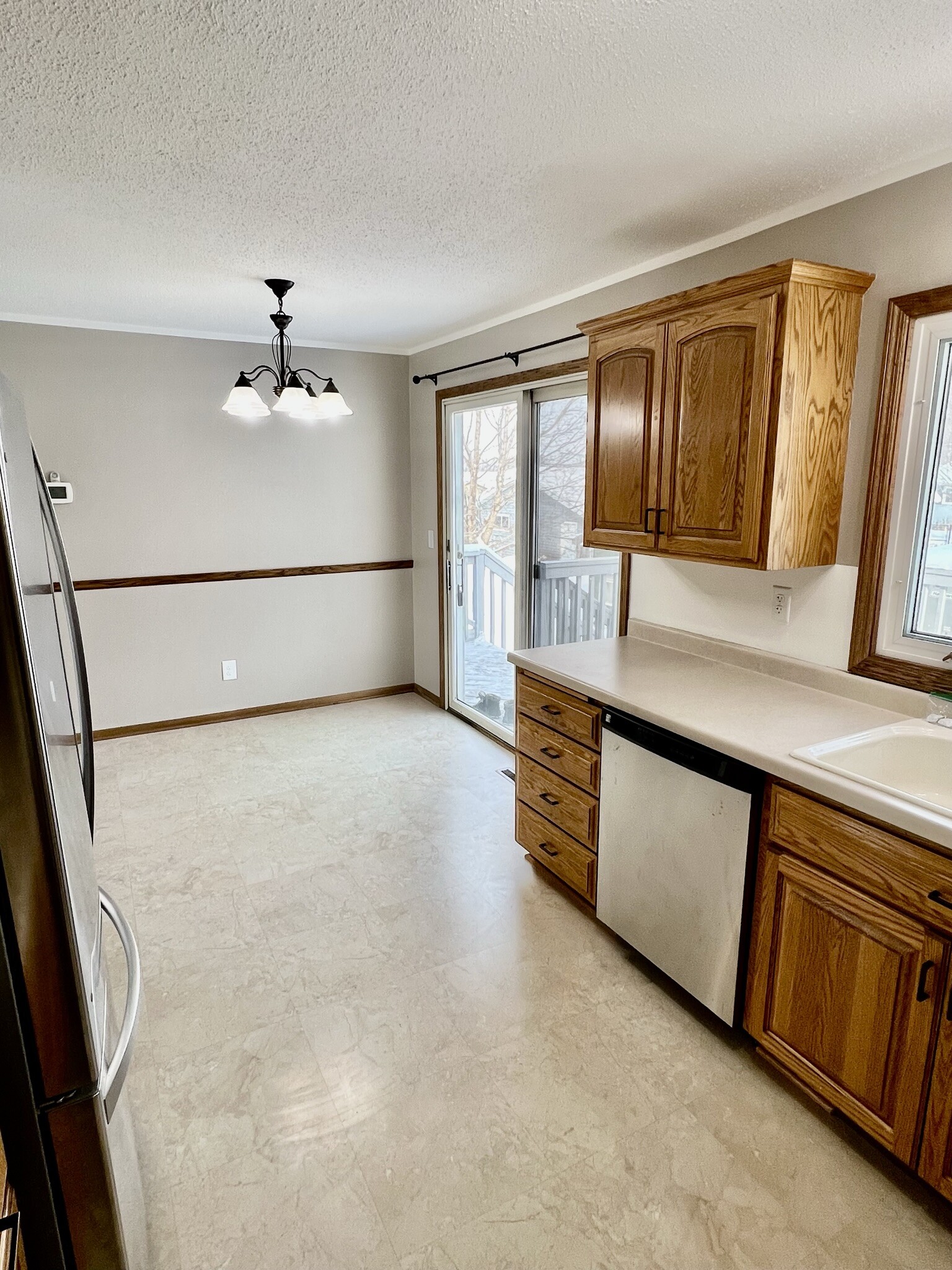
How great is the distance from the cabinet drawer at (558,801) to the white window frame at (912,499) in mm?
1042

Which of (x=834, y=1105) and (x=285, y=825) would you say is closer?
(x=834, y=1105)

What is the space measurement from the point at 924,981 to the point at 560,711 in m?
1.30


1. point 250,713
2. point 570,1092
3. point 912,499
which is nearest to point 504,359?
point 912,499

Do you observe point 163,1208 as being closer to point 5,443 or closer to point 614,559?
point 5,443

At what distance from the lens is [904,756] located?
1.88 meters

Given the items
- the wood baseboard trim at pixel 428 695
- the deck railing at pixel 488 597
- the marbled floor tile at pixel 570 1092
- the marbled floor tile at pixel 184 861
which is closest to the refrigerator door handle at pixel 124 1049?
the marbled floor tile at pixel 570 1092

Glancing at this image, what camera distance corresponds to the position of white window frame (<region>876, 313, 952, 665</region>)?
1926mm

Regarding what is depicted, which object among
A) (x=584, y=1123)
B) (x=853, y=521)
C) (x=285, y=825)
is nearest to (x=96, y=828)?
(x=285, y=825)

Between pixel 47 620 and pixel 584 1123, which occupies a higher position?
pixel 47 620

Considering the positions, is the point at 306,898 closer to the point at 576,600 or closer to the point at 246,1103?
the point at 246,1103

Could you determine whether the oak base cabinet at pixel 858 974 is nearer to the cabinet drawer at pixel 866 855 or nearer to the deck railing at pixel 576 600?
the cabinet drawer at pixel 866 855

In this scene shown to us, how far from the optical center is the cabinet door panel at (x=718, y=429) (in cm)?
202

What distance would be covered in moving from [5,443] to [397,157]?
1332 mm

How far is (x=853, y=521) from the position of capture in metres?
2.14
